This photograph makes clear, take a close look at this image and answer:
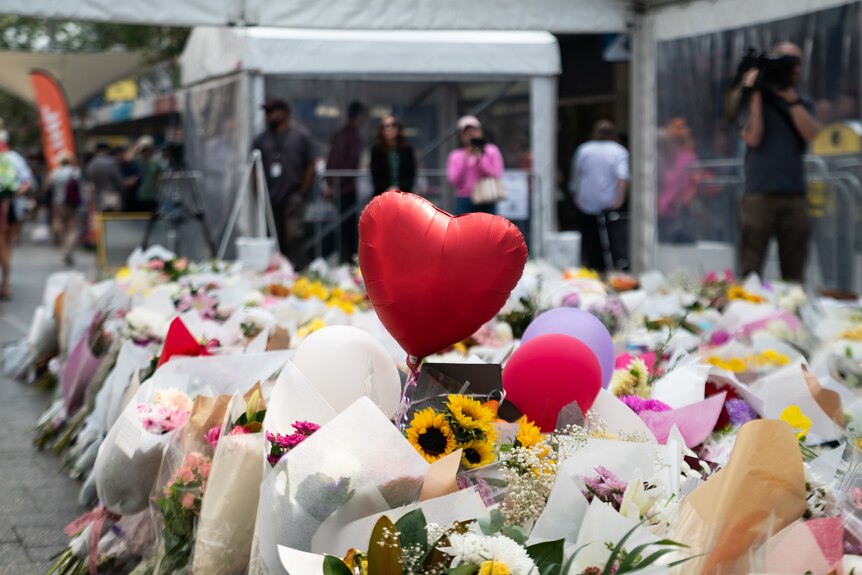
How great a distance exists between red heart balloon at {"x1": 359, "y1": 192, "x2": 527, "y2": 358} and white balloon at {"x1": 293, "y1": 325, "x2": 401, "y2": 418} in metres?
0.10

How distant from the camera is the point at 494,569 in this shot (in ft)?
6.32

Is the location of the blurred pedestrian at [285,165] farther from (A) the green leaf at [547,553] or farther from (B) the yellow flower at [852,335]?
(A) the green leaf at [547,553]

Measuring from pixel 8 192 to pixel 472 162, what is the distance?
466cm

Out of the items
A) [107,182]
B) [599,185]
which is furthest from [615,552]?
[107,182]

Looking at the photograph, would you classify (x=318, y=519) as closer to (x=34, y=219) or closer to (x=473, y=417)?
(x=473, y=417)

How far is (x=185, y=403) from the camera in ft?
10.8

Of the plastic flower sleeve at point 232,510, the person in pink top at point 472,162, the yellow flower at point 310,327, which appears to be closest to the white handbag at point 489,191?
the person in pink top at point 472,162

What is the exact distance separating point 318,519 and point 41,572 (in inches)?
70.3

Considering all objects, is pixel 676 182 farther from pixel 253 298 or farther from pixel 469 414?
pixel 469 414

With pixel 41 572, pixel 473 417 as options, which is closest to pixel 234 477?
pixel 473 417

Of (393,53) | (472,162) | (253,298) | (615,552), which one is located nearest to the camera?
(615,552)

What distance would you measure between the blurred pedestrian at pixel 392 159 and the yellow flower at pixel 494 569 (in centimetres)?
915

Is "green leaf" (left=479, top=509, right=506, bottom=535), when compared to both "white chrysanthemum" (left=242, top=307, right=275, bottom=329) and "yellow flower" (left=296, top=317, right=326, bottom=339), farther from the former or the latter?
"white chrysanthemum" (left=242, top=307, right=275, bottom=329)

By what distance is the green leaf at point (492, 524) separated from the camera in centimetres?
207
